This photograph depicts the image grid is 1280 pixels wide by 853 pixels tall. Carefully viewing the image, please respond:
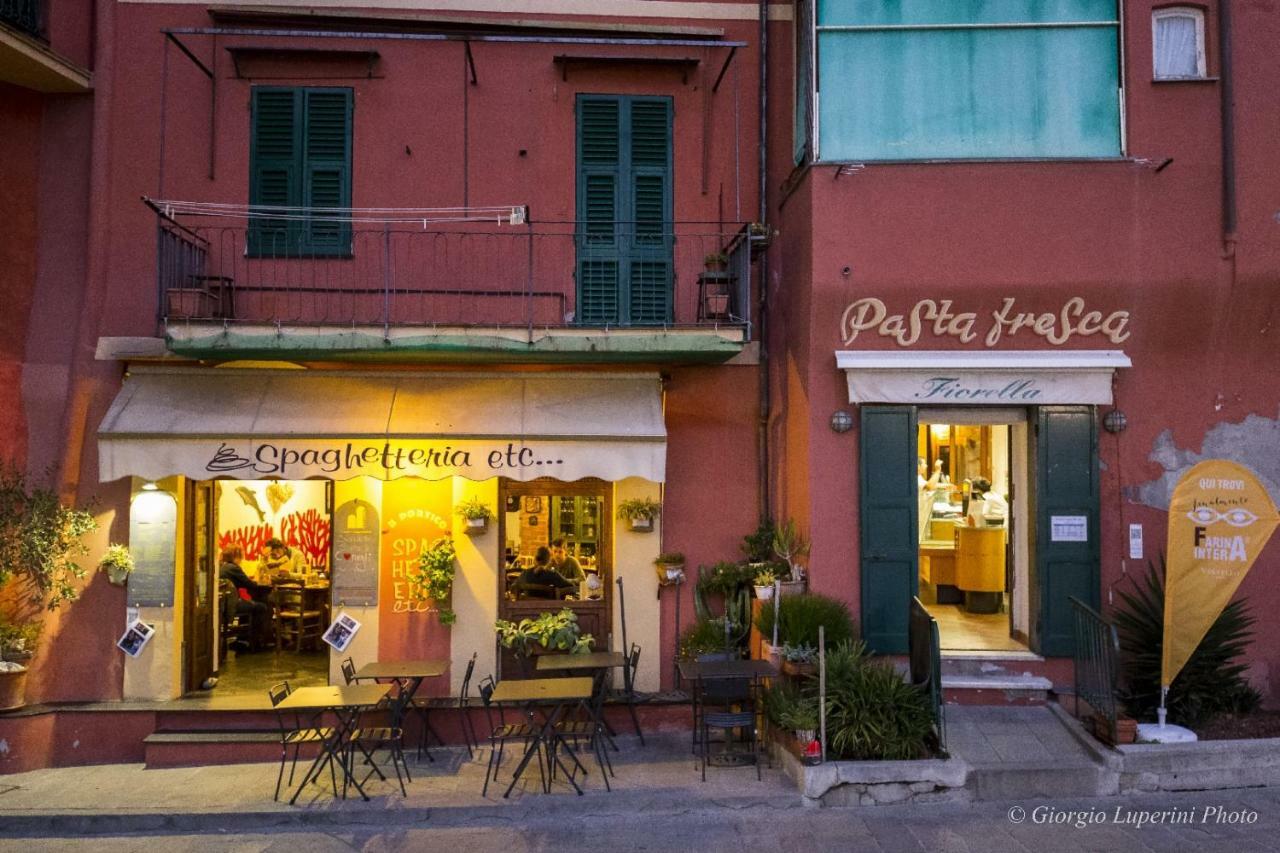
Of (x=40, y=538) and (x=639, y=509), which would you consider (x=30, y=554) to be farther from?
(x=639, y=509)

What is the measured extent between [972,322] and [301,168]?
767 cm

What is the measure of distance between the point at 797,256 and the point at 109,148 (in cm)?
783

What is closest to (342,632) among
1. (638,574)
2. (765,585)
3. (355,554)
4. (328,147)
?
(355,554)

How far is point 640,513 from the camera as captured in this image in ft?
34.4

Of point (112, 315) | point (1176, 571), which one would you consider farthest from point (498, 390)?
point (1176, 571)

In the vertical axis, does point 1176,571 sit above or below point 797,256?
below

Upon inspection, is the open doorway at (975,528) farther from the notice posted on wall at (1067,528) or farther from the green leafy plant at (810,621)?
the green leafy plant at (810,621)

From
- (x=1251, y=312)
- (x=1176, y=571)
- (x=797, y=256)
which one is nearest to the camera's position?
(x=1176, y=571)

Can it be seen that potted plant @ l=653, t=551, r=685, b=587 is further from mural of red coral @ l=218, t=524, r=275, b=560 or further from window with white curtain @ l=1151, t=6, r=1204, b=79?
window with white curtain @ l=1151, t=6, r=1204, b=79

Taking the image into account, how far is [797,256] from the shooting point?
1015 cm

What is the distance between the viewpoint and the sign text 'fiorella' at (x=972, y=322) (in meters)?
9.43

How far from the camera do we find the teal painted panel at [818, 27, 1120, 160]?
31.5 feet

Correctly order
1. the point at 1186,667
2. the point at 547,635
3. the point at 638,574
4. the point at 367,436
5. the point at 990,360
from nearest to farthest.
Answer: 1. the point at 1186,667
2. the point at 990,360
3. the point at 367,436
4. the point at 547,635
5. the point at 638,574

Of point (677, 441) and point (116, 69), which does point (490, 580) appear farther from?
point (116, 69)
